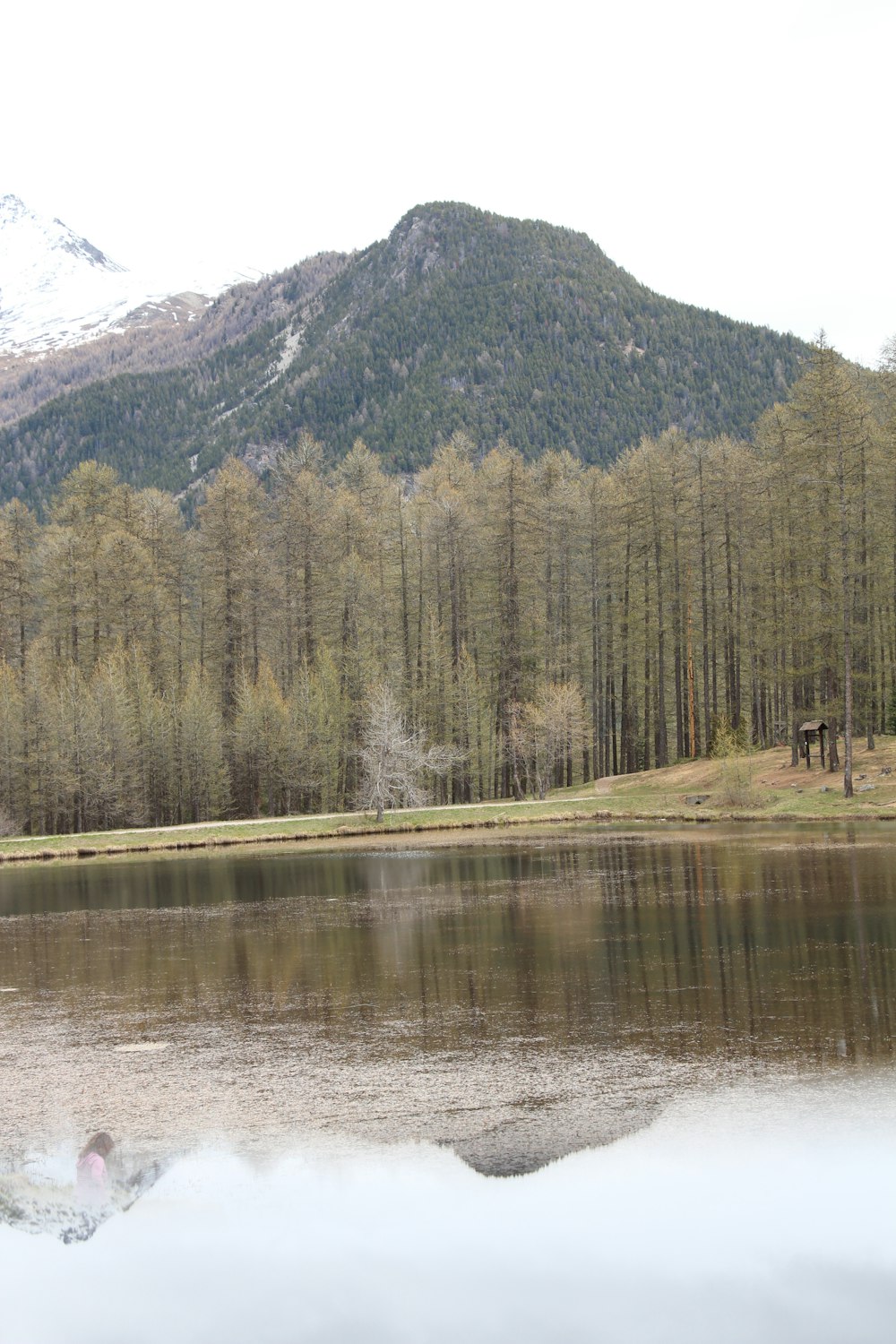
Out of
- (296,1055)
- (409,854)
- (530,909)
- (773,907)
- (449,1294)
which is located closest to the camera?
(449,1294)

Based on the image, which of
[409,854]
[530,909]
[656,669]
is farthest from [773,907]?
[656,669]

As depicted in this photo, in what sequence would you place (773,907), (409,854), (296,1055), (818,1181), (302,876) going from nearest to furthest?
(818,1181) → (296,1055) → (773,907) → (302,876) → (409,854)

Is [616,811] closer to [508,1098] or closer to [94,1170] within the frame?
[508,1098]

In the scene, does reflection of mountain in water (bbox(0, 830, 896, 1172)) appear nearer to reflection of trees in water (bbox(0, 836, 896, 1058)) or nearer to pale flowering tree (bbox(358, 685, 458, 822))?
reflection of trees in water (bbox(0, 836, 896, 1058))

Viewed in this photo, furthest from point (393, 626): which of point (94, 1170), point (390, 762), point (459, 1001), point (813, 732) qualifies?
point (94, 1170)

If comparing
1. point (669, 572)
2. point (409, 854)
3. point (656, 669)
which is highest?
point (669, 572)

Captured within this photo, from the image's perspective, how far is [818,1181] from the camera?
8.99 meters

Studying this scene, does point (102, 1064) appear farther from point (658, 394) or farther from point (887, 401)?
point (658, 394)

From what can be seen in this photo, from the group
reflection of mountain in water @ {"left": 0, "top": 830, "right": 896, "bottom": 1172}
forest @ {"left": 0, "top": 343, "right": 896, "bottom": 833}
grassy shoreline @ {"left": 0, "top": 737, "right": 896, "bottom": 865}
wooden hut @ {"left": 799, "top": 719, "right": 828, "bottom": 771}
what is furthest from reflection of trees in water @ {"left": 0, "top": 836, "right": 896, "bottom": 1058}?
forest @ {"left": 0, "top": 343, "right": 896, "bottom": 833}

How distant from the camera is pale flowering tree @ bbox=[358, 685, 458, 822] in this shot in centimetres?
5328

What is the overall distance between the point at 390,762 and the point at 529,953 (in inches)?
1355

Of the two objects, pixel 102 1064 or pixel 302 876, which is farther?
pixel 302 876

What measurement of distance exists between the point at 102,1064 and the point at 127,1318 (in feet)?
22.0

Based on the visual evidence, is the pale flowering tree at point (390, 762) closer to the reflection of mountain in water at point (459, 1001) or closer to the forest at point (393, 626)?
the forest at point (393, 626)
